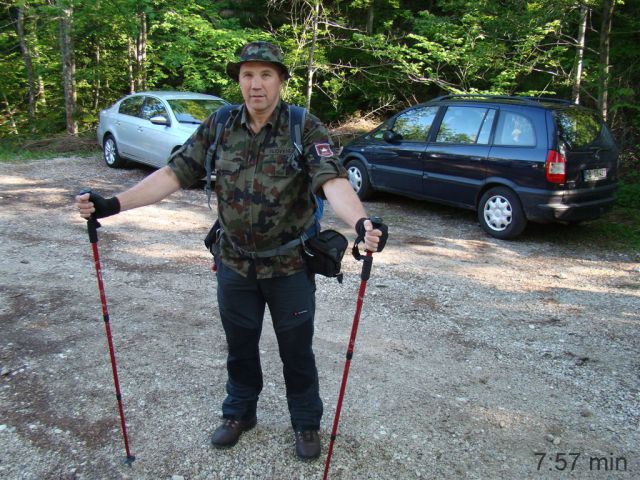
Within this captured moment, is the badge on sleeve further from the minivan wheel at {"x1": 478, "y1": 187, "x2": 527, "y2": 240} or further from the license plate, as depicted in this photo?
the license plate

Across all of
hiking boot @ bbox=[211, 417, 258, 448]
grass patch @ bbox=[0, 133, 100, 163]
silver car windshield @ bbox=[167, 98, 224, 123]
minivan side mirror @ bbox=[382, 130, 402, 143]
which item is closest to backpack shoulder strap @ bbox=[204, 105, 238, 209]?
hiking boot @ bbox=[211, 417, 258, 448]

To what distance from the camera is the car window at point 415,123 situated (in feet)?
29.5

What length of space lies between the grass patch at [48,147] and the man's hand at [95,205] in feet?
40.4

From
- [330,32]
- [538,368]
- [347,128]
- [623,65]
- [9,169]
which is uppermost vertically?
[330,32]

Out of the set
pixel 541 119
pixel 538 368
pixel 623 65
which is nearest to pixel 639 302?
pixel 538 368

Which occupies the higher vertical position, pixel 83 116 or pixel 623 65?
pixel 623 65

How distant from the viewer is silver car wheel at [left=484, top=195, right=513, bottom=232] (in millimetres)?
7750

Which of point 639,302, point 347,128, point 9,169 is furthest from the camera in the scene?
point 347,128

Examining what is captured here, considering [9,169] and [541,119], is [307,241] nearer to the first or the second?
[541,119]

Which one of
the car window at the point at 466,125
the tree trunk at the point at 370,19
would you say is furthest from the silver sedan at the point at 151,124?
the tree trunk at the point at 370,19

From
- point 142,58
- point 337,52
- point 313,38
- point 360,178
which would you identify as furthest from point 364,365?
point 142,58

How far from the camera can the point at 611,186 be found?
7820 millimetres

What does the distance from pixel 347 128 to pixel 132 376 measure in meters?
13.3

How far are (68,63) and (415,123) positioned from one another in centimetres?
1143
